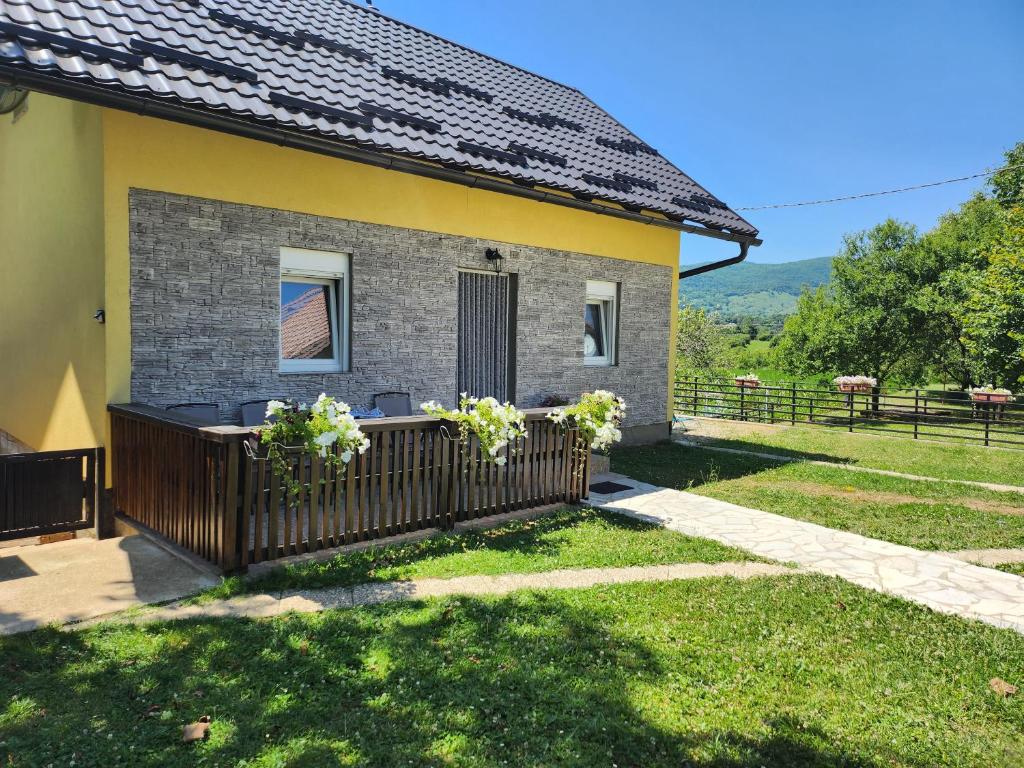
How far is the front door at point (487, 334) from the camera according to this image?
29.4 ft

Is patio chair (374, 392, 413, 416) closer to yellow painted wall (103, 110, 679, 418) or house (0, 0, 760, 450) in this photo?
house (0, 0, 760, 450)

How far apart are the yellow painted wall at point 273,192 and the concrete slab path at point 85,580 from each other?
5.10 feet

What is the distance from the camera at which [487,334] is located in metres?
9.23

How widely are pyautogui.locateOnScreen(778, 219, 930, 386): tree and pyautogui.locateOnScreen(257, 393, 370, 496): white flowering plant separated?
3519 cm

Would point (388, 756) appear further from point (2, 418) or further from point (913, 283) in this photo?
point (913, 283)

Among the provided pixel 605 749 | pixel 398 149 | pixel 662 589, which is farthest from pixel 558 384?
pixel 605 749

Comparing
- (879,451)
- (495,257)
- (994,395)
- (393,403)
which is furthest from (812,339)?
(393,403)

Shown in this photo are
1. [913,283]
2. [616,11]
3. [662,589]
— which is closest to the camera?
[662,589]

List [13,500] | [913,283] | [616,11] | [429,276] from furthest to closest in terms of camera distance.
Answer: [913,283]
[616,11]
[429,276]
[13,500]

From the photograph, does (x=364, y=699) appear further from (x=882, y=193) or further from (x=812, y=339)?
(x=812, y=339)

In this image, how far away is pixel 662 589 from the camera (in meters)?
4.44

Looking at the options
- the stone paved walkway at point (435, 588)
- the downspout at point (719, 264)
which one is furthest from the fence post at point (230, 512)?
the downspout at point (719, 264)

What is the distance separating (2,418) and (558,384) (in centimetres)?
813

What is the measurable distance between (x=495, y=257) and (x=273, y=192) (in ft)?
10.4
